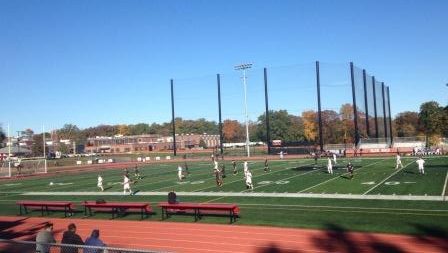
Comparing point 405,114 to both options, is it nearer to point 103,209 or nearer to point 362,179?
point 362,179

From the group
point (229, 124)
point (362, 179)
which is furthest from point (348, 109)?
point (362, 179)

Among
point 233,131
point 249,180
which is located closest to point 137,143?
point 233,131

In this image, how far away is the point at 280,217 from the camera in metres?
20.5

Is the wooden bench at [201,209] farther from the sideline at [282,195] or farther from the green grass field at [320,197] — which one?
the sideline at [282,195]

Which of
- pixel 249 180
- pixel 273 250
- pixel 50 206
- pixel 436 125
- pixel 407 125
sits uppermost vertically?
pixel 407 125

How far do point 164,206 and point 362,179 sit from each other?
1690 centimetres

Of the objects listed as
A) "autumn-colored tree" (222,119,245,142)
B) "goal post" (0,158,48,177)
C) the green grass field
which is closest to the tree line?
"autumn-colored tree" (222,119,245,142)

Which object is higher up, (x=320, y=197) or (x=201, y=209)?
(x=201, y=209)

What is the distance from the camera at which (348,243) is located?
51.0 feet

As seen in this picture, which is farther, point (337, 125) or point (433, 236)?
point (337, 125)

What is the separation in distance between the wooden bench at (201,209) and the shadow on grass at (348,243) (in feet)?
15.5

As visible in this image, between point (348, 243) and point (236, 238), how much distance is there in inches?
163

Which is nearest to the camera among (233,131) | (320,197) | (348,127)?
(320,197)

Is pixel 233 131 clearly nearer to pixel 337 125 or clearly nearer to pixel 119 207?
pixel 337 125
